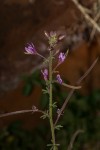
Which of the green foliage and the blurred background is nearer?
the green foliage

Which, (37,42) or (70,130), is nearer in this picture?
(70,130)

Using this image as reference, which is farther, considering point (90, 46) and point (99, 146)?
point (90, 46)

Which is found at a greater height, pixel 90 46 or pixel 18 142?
pixel 90 46

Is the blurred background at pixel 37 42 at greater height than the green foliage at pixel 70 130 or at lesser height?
greater

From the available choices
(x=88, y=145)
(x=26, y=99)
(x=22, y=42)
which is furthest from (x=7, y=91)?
(x=88, y=145)

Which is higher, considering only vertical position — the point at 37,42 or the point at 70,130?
the point at 37,42

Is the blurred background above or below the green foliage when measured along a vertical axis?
above

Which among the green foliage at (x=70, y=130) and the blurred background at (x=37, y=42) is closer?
the green foliage at (x=70, y=130)

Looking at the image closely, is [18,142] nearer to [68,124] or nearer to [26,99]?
[68,124]

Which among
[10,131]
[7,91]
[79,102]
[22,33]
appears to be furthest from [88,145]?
[22,33]

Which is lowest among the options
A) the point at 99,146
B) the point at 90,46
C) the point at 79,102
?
the point at 99,146
